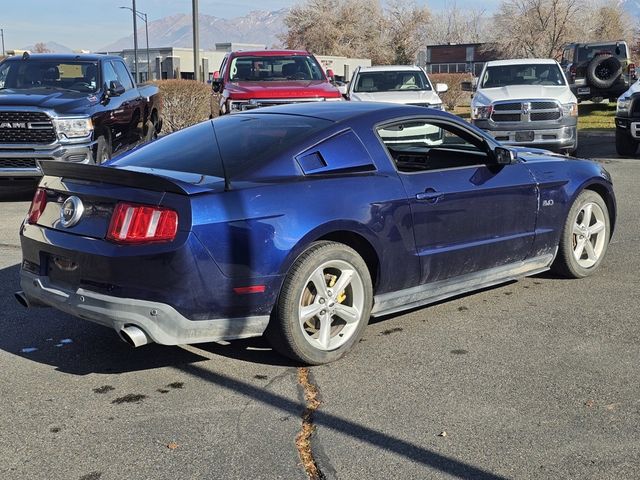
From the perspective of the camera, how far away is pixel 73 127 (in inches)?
407

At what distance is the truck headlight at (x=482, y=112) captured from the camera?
14.0 metres

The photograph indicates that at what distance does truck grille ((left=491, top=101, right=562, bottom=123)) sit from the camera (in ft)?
44.8

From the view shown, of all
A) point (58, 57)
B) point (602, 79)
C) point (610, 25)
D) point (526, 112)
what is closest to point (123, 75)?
point (58, 57)

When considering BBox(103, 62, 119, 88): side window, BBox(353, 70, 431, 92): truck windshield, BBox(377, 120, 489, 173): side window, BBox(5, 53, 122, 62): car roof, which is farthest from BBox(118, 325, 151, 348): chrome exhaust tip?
BBox(353, 70, 431, 92): truck windshield

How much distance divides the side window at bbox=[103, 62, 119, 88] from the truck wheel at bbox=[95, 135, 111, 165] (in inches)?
44.5

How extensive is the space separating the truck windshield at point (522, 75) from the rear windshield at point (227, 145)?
36.1 ft

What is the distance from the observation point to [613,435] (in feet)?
11.8

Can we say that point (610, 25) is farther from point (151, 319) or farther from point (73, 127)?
point (151, 319)

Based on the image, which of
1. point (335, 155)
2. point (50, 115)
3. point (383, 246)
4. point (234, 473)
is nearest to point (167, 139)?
point (335, 155)

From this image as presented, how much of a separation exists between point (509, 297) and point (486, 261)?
2.05ft

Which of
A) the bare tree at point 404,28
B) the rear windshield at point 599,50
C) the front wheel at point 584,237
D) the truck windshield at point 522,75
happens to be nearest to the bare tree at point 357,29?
the bare tree at point 404,28

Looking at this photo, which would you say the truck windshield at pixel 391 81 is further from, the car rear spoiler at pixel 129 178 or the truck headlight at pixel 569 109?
the car rear spoiler at pixel 129 178

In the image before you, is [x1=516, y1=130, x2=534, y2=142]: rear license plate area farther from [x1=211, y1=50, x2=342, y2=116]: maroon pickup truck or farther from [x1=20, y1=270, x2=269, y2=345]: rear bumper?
[x1=20, y1=270, x2=269, y2=345]: rear bumper

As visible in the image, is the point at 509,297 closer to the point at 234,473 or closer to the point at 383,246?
the point at 383,246
